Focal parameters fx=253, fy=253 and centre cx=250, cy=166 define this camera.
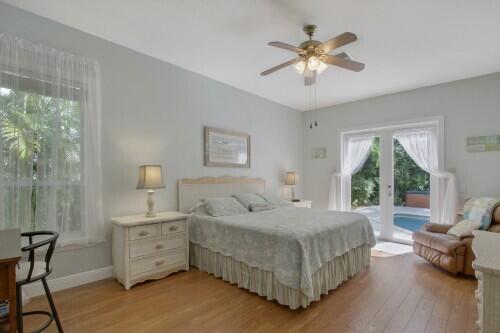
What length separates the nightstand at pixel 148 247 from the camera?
2.63 m

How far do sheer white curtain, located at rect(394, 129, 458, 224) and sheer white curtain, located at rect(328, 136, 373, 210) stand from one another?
60 centimetres

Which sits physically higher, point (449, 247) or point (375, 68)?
point (375, 68)

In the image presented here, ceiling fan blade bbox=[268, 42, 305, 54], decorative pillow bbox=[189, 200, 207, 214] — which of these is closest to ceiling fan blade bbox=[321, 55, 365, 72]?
ceiling fan blade bbox=[268, 42, 305, 54]

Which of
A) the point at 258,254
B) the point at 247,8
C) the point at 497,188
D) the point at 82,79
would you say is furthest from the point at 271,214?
the point at 497,188

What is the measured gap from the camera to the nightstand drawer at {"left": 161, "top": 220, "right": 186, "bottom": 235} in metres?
2.90

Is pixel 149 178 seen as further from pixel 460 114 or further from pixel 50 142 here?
pixel 460 114

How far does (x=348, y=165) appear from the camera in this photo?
5.14 metres

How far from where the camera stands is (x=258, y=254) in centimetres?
249

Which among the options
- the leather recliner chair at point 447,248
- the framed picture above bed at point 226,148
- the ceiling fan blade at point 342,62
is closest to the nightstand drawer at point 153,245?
the framed picture above bed at point 226,148

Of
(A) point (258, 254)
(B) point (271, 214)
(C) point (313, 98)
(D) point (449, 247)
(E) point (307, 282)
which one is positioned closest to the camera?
(E) point (307, 282)

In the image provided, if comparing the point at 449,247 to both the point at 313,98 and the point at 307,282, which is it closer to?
the point at 307,282

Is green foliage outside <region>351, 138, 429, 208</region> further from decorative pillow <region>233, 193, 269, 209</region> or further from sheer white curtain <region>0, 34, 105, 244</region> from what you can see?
sheer white curtain <region>0, 34, 105, 244</region>

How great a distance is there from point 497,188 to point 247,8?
4130 mm

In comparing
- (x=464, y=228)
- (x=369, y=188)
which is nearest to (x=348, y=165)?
(x=369, y=188)
